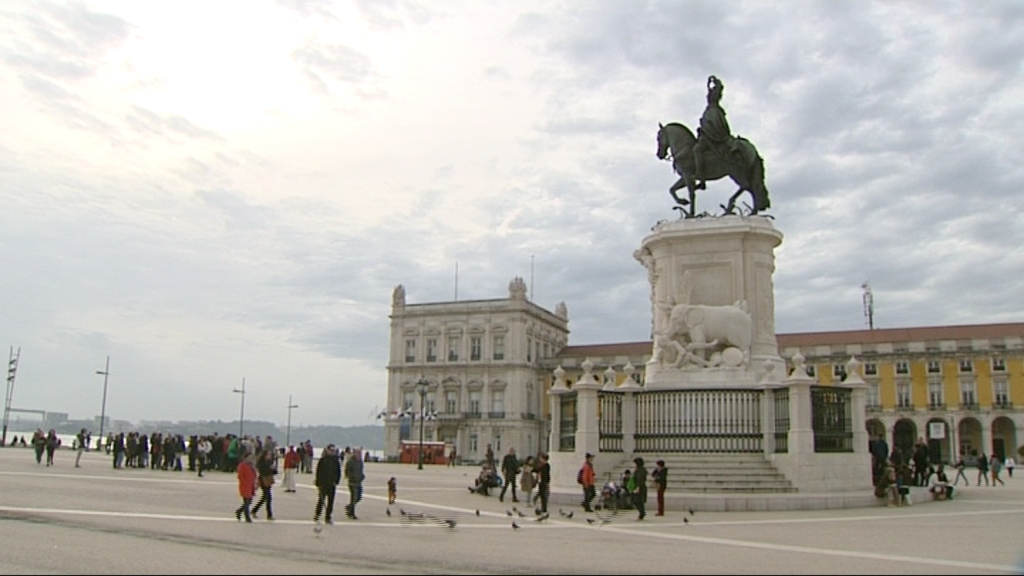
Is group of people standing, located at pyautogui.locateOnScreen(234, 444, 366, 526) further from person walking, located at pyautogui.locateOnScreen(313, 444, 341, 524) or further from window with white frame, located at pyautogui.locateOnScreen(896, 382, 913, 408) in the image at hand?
window with white frame, located at pyautogui.locateOnScreen(896, 382, 913, 408)

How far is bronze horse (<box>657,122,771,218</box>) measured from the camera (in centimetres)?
2145

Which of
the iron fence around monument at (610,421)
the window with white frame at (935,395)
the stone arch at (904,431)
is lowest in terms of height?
the iron fence around monument at (610,421)

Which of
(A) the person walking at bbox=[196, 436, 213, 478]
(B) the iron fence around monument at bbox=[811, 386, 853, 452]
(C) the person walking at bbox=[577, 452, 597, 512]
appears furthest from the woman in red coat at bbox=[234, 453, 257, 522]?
(A) the person walking at bbox=[196, 436, 213, 478]

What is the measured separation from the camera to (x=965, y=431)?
71625 mm

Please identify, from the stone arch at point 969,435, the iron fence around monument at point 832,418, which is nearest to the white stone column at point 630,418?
the iron fence around monument at point 832,418

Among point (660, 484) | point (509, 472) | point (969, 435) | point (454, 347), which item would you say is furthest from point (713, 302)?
point (454, 347)

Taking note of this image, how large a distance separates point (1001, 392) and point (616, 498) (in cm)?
6372

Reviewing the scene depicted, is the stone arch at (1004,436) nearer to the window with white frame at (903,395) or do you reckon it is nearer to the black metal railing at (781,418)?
the window with white frame at (903,395)

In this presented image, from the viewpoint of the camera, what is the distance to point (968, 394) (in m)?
70.7

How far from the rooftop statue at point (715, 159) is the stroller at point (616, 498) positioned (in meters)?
7.65

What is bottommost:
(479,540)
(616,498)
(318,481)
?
Result: (479,540)

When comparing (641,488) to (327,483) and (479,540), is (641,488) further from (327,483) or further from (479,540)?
(327,483)

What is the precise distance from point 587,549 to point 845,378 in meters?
10.8

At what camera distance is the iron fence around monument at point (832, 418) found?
1798 cm
